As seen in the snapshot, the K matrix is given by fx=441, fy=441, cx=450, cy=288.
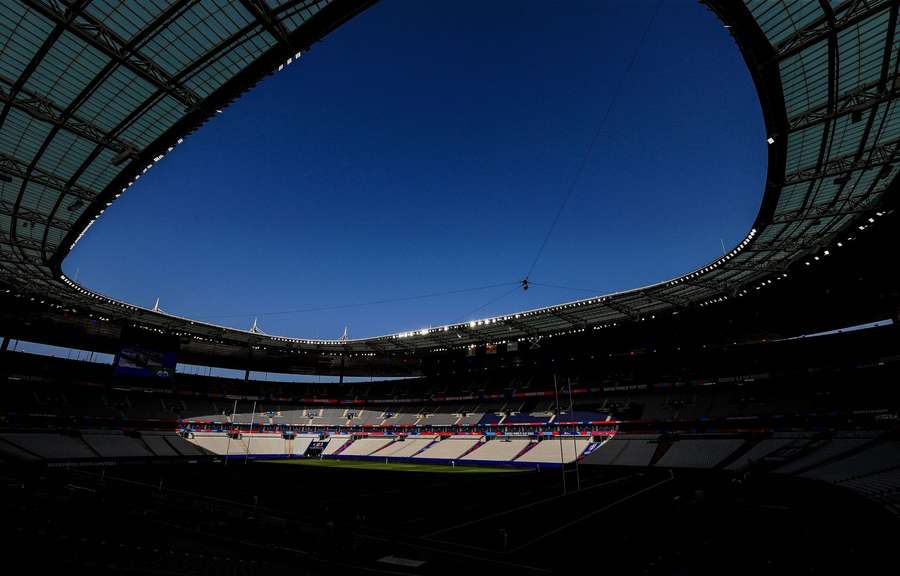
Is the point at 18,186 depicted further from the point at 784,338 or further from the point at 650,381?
the point at 784,338

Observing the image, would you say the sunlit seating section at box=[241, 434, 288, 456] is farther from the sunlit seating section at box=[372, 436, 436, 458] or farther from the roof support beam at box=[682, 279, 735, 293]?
the roof support beam at box=[682, 279, 735, 293]

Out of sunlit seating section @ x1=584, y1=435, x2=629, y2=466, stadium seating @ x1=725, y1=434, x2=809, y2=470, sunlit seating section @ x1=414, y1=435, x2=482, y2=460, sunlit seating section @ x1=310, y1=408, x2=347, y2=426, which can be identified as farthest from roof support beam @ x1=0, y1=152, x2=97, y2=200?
sunlit seating section @ x1=310, y1=408, x2=347, y2=426

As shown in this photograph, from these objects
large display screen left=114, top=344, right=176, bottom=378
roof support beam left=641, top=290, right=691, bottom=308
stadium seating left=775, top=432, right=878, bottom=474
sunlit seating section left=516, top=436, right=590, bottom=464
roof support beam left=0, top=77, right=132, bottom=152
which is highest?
roof support beam left=0, top=77, right=132, bottom=152

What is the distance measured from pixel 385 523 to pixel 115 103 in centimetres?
2202

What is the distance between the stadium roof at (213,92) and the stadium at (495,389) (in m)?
0.10

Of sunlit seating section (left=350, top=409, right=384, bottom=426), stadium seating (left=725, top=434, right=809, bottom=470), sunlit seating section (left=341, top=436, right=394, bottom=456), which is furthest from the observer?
sunlit seating section (left=350, top=409, right=384, bottom=426)

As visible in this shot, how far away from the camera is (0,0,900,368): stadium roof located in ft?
51.9

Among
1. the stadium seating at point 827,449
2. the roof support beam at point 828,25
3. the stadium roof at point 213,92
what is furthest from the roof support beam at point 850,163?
the stadium seating at point 827,449

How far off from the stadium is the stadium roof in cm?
10

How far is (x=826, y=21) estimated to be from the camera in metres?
15.7

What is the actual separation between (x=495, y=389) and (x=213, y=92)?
56131 mm

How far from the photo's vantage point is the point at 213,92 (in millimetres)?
19484

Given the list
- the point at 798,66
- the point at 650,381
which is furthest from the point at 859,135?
the point at 650,381

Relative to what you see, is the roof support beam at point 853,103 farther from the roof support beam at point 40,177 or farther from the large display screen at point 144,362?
the large display screen at point 144,362
